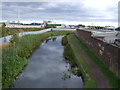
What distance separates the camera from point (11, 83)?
15445 millimetres

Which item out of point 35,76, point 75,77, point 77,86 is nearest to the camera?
point 77,86

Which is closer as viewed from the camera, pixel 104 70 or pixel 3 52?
pixel 104 70

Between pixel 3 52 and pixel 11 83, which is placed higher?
pixel 3 52

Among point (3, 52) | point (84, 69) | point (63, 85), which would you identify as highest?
point (3, 52)

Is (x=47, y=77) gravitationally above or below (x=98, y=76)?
below

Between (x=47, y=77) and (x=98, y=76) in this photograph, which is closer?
(x=98, y=76)

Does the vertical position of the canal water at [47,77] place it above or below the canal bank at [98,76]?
below

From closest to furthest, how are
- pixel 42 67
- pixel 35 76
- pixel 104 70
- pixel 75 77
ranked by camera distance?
1. pixel 104 70
2. pixel 75 77
3. pixel 35 76
4. pixel 42 67

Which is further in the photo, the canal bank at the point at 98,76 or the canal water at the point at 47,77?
the canal water at the point at 47,77

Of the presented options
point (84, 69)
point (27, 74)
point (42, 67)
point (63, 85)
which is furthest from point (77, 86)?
point (42, 67)

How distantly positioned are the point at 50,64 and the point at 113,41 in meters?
8.28

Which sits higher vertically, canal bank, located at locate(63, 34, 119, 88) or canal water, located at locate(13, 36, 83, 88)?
canal bank, located at locate(63, 34, 119, 88)

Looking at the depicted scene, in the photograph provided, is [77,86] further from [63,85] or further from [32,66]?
[32,66]

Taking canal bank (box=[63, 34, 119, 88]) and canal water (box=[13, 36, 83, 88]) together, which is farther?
canal water (box=[13, 36, 83, 88])
